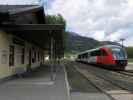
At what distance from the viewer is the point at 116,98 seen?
1123 centimetres

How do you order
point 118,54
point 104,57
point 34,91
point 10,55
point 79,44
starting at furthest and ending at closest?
point 79,44 < point 104,57 < point 118,54 < point 10,55 < point 34,91

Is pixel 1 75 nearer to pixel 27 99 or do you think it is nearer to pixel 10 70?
pixel 10 70


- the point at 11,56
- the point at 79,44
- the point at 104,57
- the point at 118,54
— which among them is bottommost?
the point at 11,56

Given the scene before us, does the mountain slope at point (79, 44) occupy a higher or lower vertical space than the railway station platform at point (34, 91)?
higher

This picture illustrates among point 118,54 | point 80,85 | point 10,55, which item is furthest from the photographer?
point 118,54

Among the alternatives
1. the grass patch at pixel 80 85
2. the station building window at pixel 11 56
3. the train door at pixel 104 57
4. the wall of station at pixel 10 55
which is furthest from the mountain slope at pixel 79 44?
the grass patch at pixel 80 85

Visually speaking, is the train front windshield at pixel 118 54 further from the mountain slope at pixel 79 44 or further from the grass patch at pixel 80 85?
the mountain slope at pixel 79 44

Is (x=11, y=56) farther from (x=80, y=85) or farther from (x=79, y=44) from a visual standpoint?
(x=79, y=44)

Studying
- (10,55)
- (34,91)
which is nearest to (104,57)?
(10,55)

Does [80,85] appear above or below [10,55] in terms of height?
below

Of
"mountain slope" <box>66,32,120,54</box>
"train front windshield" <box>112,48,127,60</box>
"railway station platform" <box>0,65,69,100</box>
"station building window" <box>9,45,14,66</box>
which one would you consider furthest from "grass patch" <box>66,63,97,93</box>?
"mountain slope" <box>66,32,120,54</box>

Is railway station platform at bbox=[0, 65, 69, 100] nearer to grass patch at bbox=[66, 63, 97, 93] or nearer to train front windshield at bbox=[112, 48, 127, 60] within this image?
grass patch at bbox=[66, 63, 97, 93]

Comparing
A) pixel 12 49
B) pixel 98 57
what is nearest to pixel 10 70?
pixel 12 49

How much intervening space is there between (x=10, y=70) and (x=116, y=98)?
12.0m
